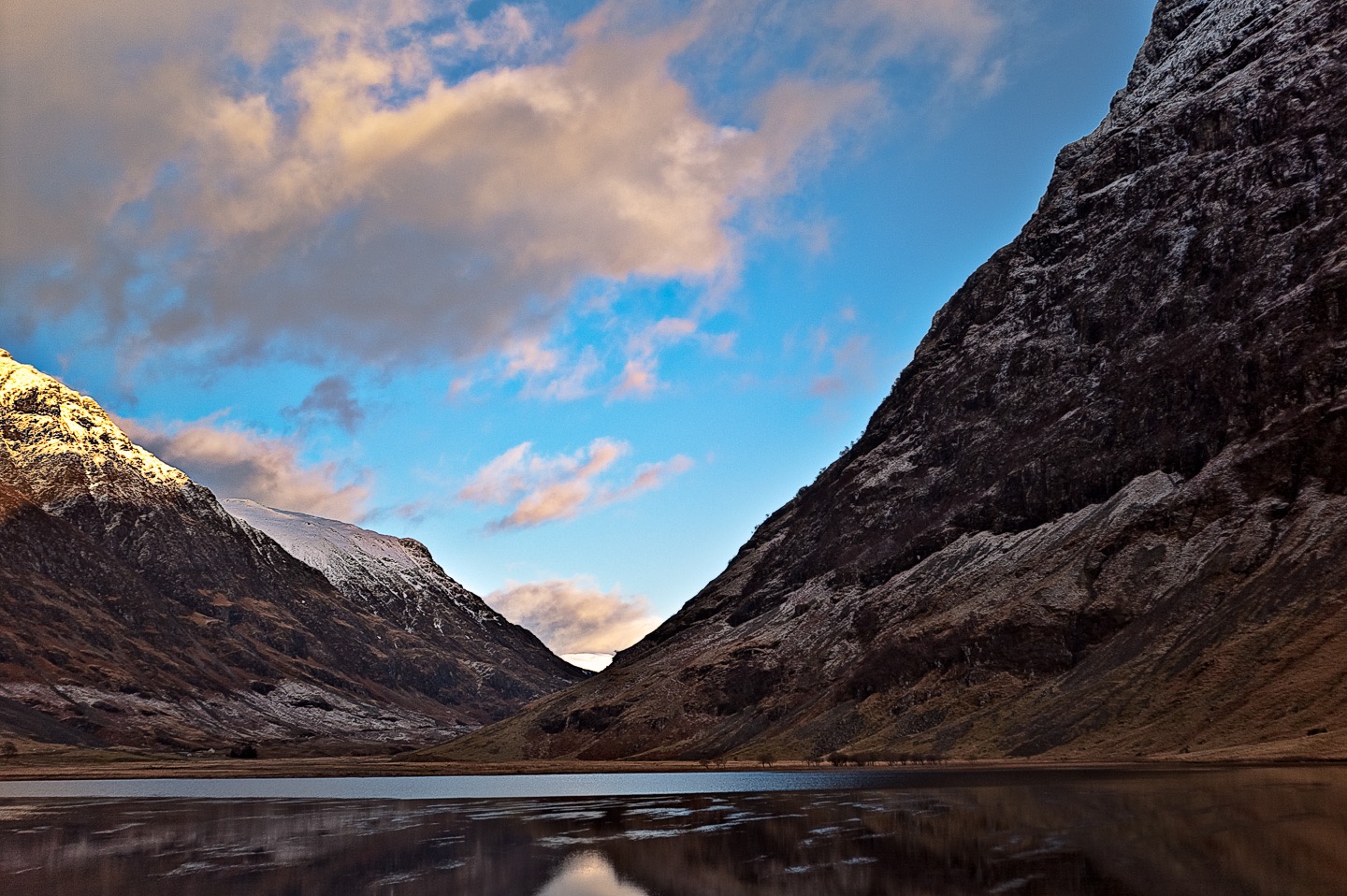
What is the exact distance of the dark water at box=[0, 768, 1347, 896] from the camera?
42.4 metres

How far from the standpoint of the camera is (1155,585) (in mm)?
161875

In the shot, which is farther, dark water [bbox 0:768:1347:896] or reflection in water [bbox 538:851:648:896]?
Answer: reflection in water [bbox 538:851:648:896]

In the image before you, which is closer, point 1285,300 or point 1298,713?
point 1298,713

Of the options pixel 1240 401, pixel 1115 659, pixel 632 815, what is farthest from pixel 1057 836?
pixel 1240 401

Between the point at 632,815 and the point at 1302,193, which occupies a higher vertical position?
the point at 1302,193

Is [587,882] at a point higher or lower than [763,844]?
higher

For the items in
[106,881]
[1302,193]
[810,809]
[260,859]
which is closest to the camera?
[106,881]

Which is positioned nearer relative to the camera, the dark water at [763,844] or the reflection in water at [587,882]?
the dark water at [763,844]

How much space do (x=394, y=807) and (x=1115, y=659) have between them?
10043 centimetres

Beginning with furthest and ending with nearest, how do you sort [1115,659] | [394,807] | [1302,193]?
[1302,193] → [1115,659] → [394,807]

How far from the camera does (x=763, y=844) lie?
58.4 metres

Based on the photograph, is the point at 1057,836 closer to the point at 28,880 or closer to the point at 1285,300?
the point at 28,880

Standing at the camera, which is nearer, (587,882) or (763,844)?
(587,882)

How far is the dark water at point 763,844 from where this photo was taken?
4244 cm
